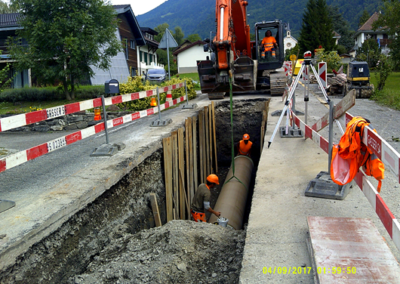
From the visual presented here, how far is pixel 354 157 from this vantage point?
3.50m

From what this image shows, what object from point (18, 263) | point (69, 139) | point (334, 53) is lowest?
point (18, 263)

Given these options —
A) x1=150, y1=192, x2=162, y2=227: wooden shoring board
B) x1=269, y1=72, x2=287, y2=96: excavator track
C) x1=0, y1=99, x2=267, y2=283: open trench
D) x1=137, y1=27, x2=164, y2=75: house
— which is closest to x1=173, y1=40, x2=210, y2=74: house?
x1=137, y1=27, x2=164, y2=75: house

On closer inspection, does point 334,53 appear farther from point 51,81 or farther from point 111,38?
point 51,81

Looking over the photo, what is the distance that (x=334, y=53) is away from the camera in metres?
29.7

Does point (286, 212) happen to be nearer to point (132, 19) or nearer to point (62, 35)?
point (62, 35)

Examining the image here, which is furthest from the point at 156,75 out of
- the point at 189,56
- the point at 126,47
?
the point at 189,56

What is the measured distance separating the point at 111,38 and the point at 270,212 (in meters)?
17.0

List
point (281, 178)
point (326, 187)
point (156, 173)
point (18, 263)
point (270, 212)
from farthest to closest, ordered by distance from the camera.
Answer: point (156, 173) < point (281, 178) < point (326, 187) < point (270, 212) < point (18, 263)

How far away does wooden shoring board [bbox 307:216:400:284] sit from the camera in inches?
101

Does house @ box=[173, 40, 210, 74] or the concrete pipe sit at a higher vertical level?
house @ box=[173, 40, 210, 74]

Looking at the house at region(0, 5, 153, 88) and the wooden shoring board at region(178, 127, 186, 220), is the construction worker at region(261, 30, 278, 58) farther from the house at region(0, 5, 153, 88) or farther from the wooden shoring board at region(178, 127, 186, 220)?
the house at region(0, 5, 153, 88)

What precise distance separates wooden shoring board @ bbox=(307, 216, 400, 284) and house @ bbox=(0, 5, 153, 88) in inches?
856

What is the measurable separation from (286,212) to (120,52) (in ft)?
88.6

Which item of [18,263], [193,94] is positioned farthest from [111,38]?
[18,263]
